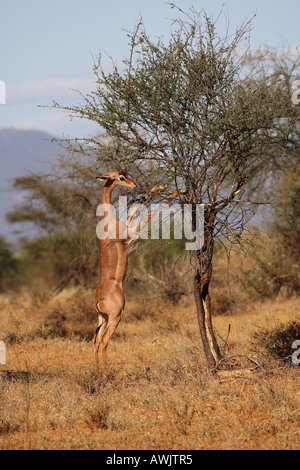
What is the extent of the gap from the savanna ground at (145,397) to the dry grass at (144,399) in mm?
13

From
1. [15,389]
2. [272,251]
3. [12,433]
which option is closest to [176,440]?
[12,433]

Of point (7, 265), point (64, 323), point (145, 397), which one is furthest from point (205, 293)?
point (7, 265)

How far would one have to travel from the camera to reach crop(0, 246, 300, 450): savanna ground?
623 centimetres

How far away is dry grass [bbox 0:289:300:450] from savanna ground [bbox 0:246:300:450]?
0.01 metres

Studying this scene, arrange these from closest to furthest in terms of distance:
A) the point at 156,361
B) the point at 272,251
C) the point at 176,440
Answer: the point at 176,440, the point at 156,361, the point at 272,251

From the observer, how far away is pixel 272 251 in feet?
55.3

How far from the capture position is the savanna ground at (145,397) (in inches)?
245

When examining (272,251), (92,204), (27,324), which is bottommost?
(27,324)

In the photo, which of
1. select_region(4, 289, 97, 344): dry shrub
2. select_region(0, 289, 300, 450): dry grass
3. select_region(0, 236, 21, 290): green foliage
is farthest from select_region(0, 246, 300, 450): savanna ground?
select_region(0, 236, 21, 290): green foliage

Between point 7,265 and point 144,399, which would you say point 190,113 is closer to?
point 144,399

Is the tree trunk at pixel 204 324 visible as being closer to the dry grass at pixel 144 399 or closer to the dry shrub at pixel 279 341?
the dry grass at pixel 144 399

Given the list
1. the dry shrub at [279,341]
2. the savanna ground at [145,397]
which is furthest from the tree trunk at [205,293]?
the dry shrub at [279,341]
